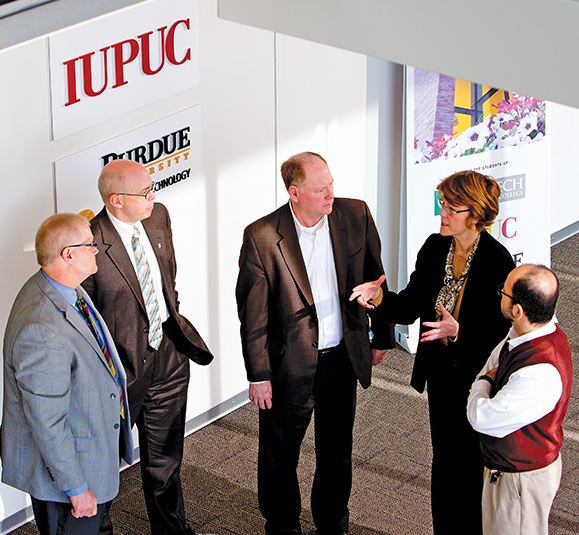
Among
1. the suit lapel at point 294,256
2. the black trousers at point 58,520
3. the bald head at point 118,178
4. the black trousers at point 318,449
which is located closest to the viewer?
the black trousers at point 58,520

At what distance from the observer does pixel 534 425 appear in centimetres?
292

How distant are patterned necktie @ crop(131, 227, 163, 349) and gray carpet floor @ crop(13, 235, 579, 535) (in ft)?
3.73

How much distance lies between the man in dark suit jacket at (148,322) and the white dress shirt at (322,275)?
618 mm

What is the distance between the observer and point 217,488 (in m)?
4.58

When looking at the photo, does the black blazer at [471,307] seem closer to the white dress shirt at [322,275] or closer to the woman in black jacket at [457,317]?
the woman in black jacket at [457,317]

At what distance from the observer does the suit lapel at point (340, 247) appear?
3.59 metres

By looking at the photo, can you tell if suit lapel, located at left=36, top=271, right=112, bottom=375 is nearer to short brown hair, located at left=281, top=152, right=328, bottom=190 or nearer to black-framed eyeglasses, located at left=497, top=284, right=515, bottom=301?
short brown hair, located at left=281, top=152, right=328, bottom=190

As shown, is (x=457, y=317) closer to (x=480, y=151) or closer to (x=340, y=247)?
(x=340, y=247)

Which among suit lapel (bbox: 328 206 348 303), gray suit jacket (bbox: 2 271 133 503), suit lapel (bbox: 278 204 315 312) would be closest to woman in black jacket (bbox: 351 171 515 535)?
suit lapel (bbox: 328 206 348 303)

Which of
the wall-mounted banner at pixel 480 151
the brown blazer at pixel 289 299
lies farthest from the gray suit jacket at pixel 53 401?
the wall-mounted banner at pixel 480 151

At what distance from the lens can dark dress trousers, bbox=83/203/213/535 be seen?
351 cm

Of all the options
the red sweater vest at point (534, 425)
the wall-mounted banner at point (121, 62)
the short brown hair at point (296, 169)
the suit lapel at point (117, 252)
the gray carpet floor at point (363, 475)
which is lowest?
the gray carpet floor at point (363, 475)

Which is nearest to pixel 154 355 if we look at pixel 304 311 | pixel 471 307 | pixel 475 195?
pixel 304 311

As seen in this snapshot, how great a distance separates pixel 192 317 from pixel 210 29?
1638mm
